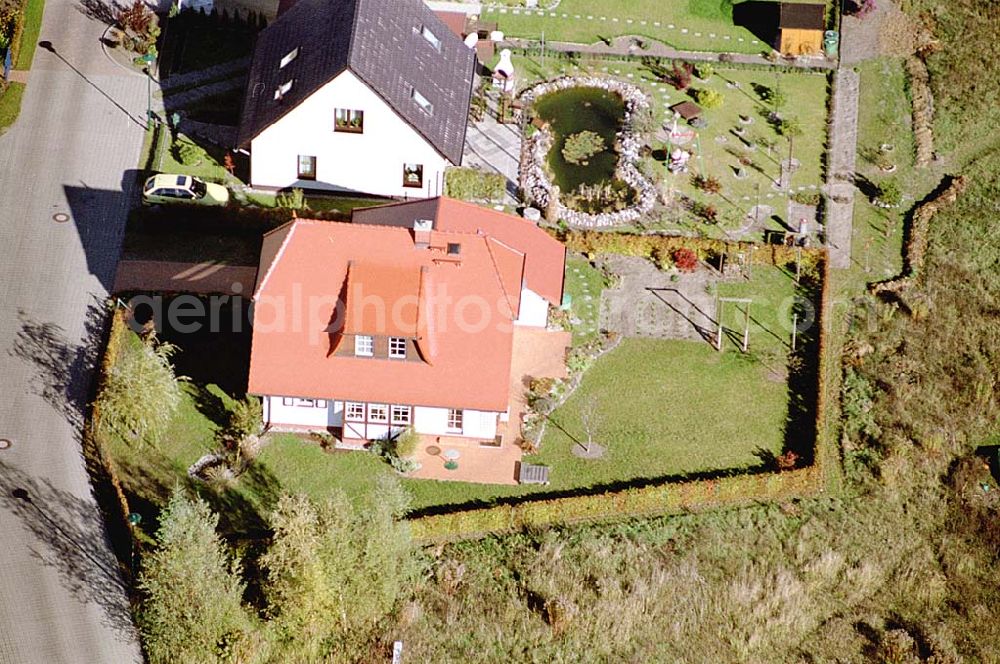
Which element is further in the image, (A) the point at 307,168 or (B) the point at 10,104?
(B) the point at 10,104

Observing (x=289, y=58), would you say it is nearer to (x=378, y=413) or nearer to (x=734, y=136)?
(x=378, y=413)

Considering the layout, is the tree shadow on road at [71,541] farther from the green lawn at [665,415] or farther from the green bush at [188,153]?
the green bush at [188,153]

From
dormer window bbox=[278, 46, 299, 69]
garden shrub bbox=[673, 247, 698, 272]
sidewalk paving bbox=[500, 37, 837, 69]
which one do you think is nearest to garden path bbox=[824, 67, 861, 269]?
sidewalk paving bbox=[500, 37, 837, 69]

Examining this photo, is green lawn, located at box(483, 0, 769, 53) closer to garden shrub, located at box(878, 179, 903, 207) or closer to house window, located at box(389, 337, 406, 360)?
garden shrub, located at box(878, 179, 903, 207)

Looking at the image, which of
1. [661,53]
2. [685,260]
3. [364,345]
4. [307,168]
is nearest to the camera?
[364,345]

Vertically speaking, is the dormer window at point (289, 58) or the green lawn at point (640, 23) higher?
the green lawn at point (640, 23)

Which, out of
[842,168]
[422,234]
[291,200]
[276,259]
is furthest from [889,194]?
[276,259]

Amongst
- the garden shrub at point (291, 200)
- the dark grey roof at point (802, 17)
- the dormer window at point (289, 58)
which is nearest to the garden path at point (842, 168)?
the dark grey roof at point (802, 17)
